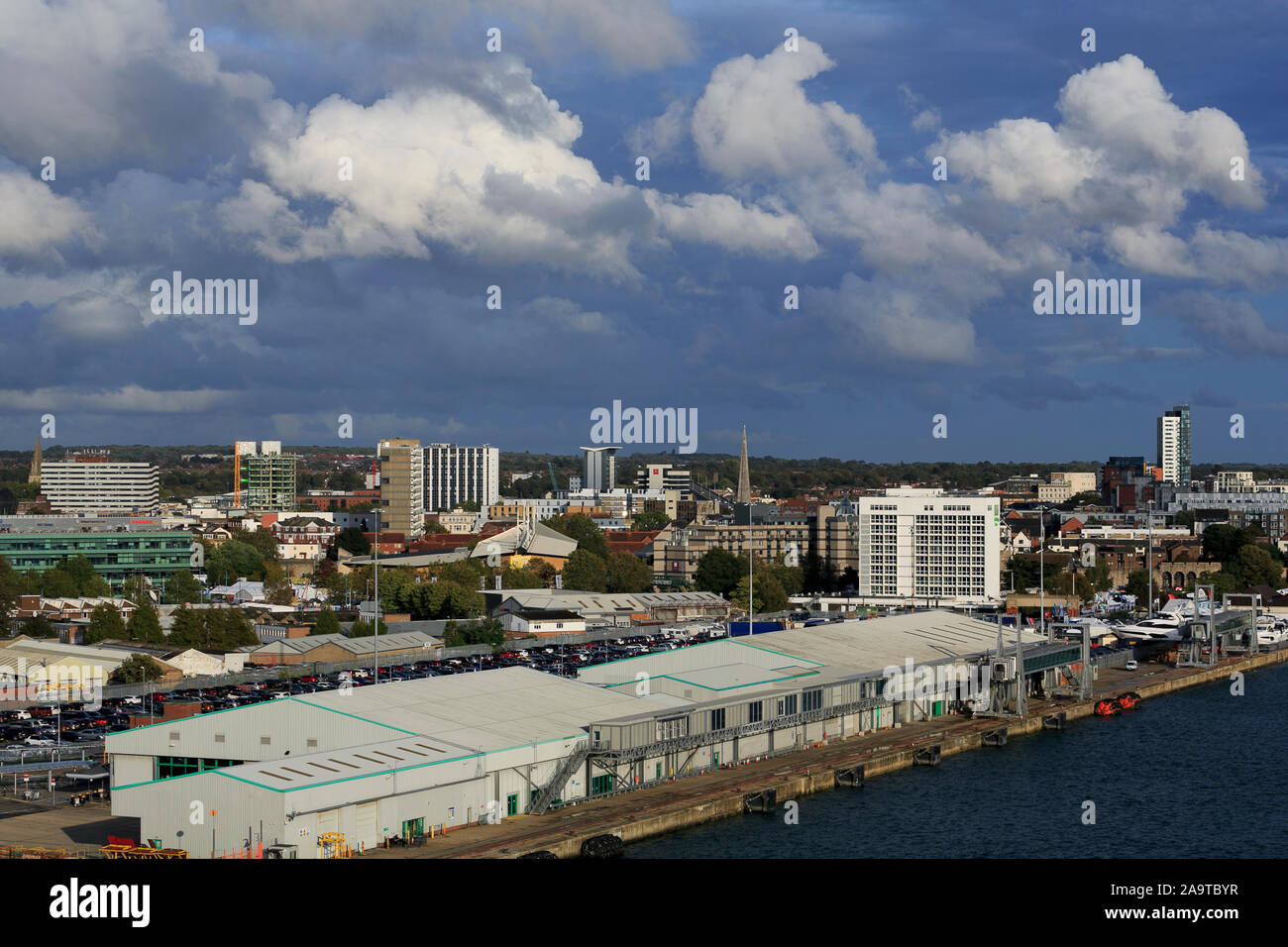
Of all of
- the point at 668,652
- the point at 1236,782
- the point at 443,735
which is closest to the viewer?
the point at 443,735

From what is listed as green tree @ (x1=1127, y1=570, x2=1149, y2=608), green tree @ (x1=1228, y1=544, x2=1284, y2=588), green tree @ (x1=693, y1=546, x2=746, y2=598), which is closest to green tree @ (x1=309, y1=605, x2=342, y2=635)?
green tree @ (x1=693, y1=546, x2=746, y2=598)

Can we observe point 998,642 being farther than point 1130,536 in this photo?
No

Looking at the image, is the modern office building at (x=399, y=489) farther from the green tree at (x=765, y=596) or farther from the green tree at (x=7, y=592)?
the green tree at (x=7, y=592)

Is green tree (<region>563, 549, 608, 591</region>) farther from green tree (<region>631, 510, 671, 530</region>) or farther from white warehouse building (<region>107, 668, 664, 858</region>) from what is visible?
white warehouse building (<region>107, 668, 664, 858</region>)

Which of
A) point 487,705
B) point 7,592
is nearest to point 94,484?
point 7,592
